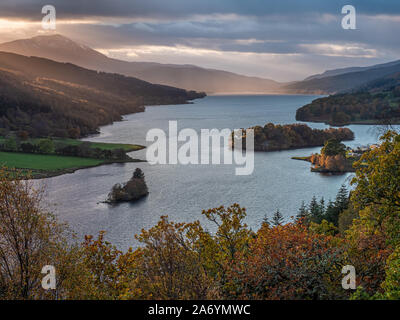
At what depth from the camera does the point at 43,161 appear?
3219 inches

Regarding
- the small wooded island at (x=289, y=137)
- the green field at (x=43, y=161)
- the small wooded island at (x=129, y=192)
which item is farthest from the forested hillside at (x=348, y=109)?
the small wooded island at (x=129, y=192)

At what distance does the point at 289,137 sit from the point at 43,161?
60995 millimetres

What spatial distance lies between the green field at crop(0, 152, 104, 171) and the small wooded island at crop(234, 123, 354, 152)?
43227 mm

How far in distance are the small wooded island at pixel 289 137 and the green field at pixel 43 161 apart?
142ft

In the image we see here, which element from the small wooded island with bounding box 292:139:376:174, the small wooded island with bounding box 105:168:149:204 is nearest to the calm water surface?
the small wooded island with bounding box 105:168:149:204

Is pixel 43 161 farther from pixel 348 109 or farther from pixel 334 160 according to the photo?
pixel 348 109

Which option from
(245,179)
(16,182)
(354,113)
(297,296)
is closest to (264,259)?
(297,296)

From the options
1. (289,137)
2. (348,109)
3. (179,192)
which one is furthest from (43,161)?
(348,109)

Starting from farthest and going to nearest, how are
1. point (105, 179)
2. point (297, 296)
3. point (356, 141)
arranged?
point (356, 141), point (105, 179), point (297, 296)

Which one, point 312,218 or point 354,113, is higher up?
point 354,113

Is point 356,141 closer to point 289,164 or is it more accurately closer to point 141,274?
point 289,164

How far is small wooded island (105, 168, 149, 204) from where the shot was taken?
185 feet

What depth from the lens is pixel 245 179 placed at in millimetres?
70875
